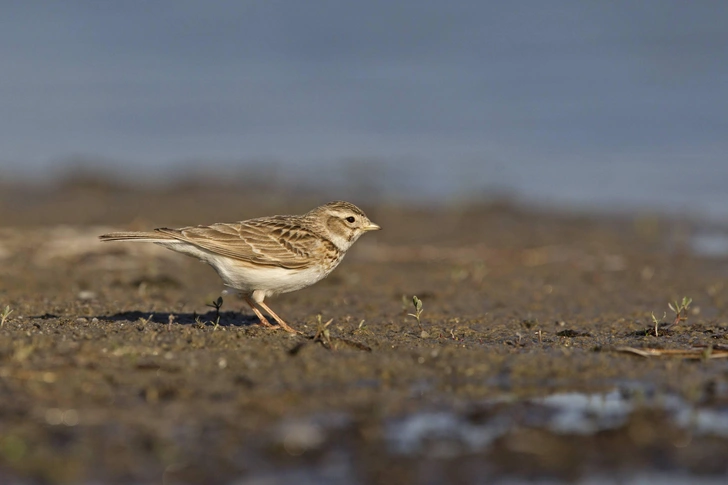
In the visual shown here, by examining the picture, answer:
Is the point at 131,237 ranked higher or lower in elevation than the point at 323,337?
higher

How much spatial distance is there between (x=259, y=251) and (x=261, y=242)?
0.49ft

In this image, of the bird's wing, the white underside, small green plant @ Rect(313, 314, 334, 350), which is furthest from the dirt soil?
the bird's wing

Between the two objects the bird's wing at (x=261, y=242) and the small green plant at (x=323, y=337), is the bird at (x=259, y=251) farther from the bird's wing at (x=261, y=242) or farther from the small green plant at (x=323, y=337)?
the small green plant at (x=323, y=337)

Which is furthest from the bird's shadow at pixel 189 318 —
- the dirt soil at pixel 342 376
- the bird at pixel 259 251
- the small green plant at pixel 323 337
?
the small green plant at pixel 323 337

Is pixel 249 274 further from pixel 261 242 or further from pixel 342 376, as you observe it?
pixel 342 376

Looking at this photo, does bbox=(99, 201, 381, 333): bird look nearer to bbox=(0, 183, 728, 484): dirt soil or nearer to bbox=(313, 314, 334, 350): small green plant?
bbox=(0, 183, 728, 484): dirt soil

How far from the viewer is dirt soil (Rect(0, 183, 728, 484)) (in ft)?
17.2

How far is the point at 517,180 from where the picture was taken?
20938 mm

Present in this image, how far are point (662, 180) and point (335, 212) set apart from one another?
40.2 ft

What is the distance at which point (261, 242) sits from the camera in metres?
9.44

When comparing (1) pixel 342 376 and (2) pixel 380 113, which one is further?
(2) pixel 380 113

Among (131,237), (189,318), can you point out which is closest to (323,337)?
(131,237)

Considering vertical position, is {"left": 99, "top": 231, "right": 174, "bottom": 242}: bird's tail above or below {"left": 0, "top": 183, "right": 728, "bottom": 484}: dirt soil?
above

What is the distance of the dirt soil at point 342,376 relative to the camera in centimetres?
525
